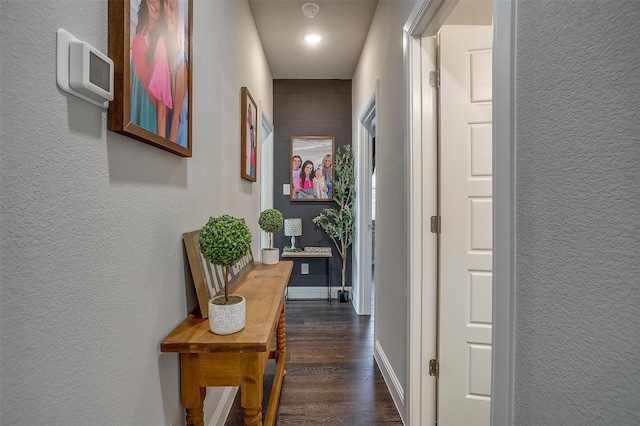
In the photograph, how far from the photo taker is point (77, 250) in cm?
66

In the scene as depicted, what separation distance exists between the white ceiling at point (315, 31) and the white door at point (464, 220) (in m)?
1.25

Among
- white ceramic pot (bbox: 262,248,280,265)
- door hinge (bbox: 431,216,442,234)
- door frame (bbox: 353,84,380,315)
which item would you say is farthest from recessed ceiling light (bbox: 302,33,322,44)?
door hinge (bbox: 431,216,442,234)

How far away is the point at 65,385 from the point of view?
2.04 feet

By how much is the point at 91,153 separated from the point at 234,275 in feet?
3.32

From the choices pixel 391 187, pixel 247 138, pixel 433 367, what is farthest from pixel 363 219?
pixel 433 367

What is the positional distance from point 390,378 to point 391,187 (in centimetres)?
126

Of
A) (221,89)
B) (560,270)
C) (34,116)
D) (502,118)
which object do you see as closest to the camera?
(34,116)

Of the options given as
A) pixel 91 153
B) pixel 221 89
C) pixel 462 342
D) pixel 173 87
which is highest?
pixel 221 89

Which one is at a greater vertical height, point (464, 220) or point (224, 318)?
point (464, 220)

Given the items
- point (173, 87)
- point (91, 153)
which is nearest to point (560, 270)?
point (91, 153)

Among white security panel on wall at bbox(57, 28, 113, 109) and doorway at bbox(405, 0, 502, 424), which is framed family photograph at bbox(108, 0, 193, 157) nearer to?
white security panel on wall at bbox(57, 28, 113, 109)

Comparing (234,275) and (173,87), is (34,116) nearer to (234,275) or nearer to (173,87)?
(173,87)

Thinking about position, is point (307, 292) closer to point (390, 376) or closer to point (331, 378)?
point (331, 378)

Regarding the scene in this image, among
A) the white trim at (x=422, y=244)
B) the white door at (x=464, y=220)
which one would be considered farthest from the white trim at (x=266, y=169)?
the white door at (x=464, y=220)
